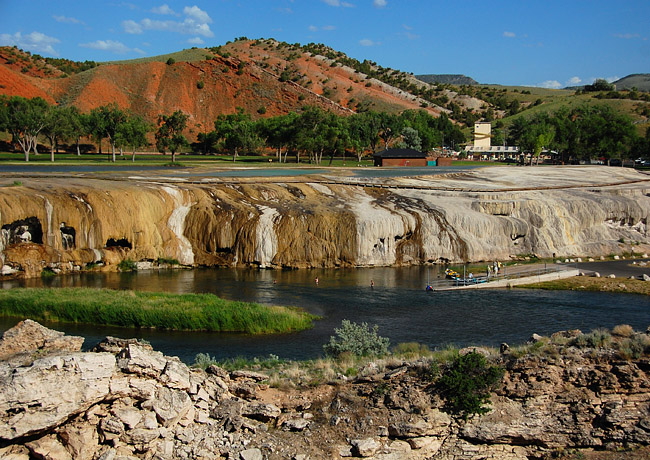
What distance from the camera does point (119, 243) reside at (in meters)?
47.1

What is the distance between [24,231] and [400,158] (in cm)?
6835

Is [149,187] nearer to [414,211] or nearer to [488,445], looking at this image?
[414,211]

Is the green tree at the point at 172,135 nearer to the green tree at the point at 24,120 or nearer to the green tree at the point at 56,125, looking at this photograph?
the green tree at the point at 56,125

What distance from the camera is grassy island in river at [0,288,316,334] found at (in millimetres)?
30328

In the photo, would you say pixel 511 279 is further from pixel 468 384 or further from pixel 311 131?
pixel 311 131

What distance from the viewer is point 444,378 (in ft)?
53.3

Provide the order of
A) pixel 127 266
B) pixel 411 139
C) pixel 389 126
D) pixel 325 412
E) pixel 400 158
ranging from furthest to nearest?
pixel 389 126 → pixel 411 139 → pixel 400 158 → pixel 127 266 → pixel 325 412

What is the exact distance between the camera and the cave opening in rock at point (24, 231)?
1674 inches

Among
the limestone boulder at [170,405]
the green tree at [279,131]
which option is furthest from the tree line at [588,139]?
the limestone boulder at [170,405]

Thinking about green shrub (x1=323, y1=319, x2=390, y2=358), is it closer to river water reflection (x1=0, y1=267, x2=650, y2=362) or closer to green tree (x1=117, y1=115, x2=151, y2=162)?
river water reflection (x1=0, y1=267, x2=650, y2=362)

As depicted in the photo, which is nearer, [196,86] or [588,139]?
[588,139]

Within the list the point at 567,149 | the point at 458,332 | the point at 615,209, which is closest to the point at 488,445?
the point at 458,332

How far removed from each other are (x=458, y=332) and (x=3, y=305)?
22.2 metres

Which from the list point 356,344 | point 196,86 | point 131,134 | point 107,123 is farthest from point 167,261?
point 196,86
